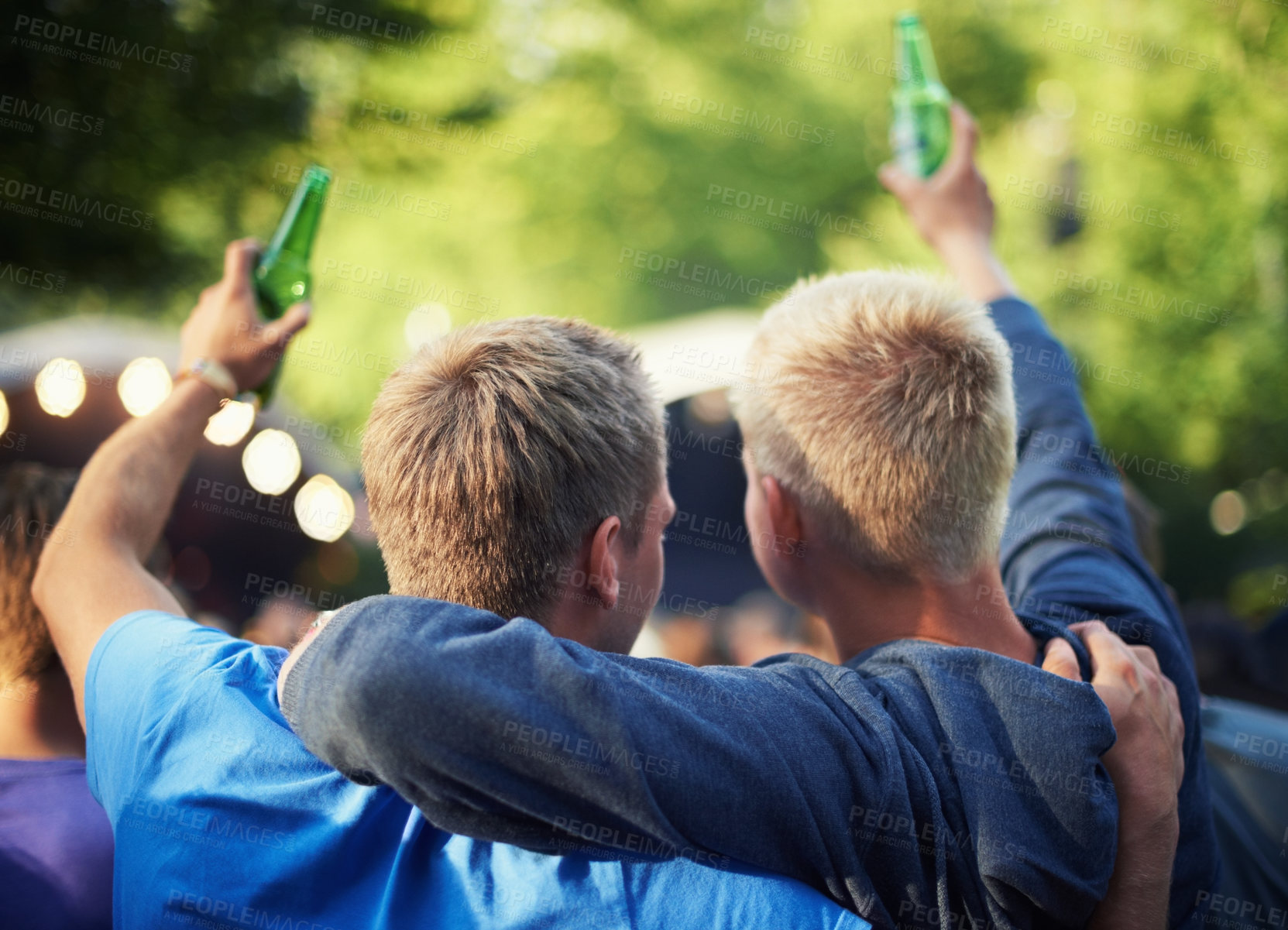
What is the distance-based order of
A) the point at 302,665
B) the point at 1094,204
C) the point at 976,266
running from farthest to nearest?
the point at 1094,204, the point at 976,266, the point at 302,665

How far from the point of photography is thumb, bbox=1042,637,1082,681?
1604 millimetres

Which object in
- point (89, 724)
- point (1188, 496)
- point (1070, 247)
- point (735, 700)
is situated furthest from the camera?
point (1188, 496)

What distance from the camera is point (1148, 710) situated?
5.16ft

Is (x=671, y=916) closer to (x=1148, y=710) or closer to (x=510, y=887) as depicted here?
(x=510, y=887)

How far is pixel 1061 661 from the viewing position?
1.62 metres

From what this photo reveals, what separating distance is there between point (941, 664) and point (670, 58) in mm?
12197

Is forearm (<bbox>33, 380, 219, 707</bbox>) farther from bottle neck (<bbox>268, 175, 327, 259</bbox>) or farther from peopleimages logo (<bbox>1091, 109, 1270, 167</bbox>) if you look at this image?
peopleimages logo (<bbox>1091, 109, 1270, 167</bbox>)

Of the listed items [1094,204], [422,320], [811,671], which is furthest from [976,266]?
[422,320]

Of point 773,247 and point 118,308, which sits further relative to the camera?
point 773,247

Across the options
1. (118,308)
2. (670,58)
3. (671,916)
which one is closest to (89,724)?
(671,916)

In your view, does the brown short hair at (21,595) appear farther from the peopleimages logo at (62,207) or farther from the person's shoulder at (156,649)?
the peopleimages logo at (62,207)

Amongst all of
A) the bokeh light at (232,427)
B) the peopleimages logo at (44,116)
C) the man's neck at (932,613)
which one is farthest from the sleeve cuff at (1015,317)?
the peopleimages logo at (44,116)

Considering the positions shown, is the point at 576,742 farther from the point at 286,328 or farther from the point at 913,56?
the point at 913,56

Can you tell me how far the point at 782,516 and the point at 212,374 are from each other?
128 centimetres
